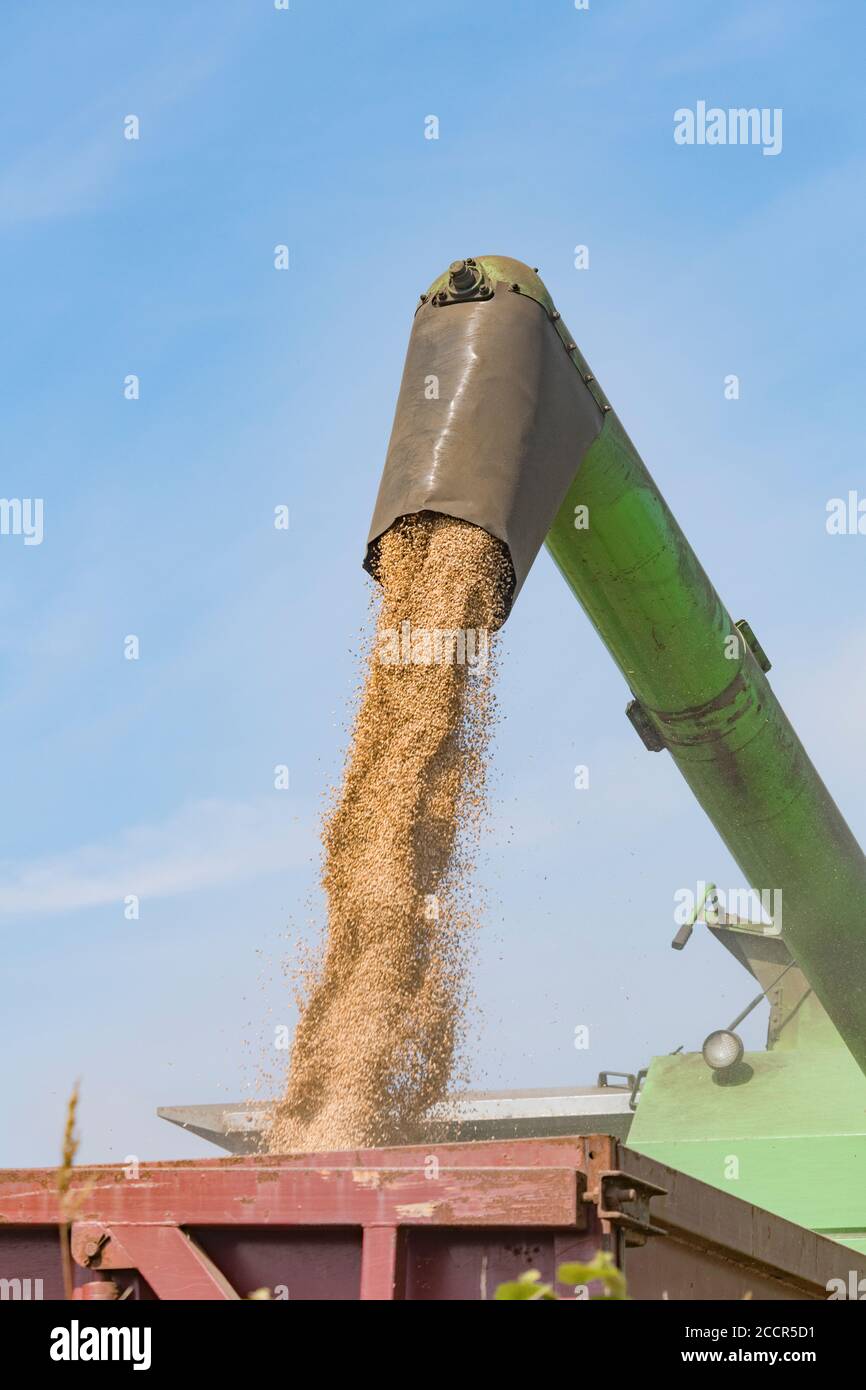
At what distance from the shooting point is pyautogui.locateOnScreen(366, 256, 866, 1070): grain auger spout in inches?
193

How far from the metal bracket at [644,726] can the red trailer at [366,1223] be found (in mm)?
2917

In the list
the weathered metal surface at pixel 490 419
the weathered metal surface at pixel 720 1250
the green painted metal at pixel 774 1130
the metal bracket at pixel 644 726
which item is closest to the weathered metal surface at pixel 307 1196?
the weathered metal surface at pixel 720 1250

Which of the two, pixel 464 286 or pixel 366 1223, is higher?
pixel 464 286

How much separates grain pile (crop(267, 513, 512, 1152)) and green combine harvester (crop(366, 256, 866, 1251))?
17 cm

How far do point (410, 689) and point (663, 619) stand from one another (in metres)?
1.26

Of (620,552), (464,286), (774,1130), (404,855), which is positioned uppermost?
(464,286)

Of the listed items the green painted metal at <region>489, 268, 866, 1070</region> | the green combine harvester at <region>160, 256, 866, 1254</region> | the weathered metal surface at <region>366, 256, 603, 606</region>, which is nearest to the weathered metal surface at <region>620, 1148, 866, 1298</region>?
the green combine harvester at <region>160, 256, 866, 1254</region>

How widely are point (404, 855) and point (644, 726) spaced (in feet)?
5.89

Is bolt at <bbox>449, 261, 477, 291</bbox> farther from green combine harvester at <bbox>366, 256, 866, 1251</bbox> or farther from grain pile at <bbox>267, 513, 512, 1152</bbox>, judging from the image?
grain pile at <bbox>267, 513, 512, 1152</bbox>

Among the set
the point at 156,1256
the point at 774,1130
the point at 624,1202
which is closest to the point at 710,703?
the point at 774,1130

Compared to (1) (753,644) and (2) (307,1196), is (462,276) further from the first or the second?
(2) (307,1196)

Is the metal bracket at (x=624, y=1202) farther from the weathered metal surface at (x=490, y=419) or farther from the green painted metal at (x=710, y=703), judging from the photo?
the green painted metal at (x=710, y=703)

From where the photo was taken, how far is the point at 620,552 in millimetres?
5656

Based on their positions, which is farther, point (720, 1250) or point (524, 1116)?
point (524, 1116)
